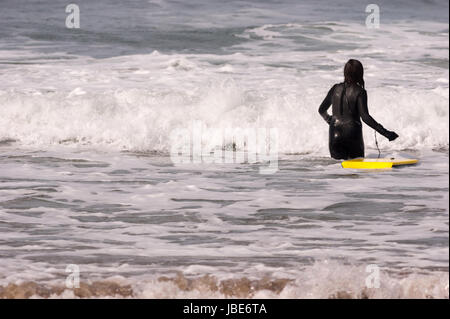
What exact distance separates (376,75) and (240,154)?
7.01 m

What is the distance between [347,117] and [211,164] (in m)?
3.94

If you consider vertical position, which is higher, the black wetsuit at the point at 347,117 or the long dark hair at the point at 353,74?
the long dark hair at the point at 353,74

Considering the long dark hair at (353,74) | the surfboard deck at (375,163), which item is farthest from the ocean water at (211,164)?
the long dark hair at (353,74)

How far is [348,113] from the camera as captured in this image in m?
9.16

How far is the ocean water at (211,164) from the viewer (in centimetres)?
732

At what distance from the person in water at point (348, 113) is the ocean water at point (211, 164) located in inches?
11.8

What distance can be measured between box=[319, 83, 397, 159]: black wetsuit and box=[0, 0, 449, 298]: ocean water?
28 cm

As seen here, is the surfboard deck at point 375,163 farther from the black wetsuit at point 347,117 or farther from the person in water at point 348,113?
the black wetsuit at point 347,117

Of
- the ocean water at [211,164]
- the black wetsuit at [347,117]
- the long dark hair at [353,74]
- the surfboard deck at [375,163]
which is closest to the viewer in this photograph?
the ocean water at [211,164]

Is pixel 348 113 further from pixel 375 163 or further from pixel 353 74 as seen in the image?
pixel 375 163

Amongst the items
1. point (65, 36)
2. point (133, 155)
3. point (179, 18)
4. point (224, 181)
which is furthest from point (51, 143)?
point (179, 18)

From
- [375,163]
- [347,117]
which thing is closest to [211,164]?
[347,117]

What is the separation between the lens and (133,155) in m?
14.0
